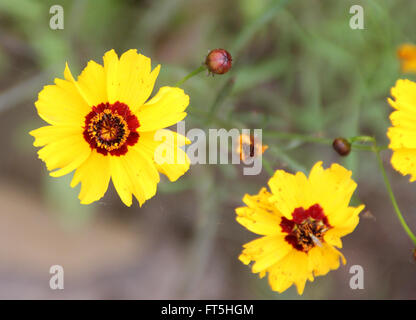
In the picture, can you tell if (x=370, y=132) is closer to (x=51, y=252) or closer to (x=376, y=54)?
(x=376, y=54)

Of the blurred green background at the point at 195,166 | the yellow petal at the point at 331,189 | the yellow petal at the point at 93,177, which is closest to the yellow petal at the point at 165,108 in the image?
the yellow petal at the point at 93,177

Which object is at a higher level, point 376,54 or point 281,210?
point 376,54

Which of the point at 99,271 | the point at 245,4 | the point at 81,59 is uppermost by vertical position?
the point at 245,4

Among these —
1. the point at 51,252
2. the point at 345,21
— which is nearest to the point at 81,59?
the point at 51,252

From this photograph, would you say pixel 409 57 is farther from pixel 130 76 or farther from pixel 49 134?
pixel 49 134

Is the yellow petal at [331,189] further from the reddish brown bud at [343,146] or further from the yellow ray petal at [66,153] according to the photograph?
the yellow ray petal at [66,153]

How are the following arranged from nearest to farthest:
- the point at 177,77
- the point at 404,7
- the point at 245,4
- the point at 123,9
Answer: the point at 177,77
the point at 404,7
the point at 245,4
the point at 123,9
